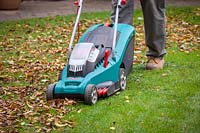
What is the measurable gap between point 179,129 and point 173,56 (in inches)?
97.0

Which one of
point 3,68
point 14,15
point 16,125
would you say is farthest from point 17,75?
point 14,15

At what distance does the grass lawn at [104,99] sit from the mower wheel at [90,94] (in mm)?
46

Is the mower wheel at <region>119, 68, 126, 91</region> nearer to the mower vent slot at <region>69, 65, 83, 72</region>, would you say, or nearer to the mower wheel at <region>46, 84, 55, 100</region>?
Answer: the mower vent slot at <region>69, 65, 83, 72</region>

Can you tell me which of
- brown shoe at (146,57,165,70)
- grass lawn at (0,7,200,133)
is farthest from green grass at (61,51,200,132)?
brown shoe at (146,57,165,70)

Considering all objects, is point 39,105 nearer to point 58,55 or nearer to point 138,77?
point 138,77

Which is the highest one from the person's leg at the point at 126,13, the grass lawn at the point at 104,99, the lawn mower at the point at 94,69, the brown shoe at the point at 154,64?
the person's leg at the point at 126,13

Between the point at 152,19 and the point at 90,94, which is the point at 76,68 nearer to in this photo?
the point at 90,94

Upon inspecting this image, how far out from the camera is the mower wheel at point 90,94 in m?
4.04

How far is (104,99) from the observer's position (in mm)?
4332

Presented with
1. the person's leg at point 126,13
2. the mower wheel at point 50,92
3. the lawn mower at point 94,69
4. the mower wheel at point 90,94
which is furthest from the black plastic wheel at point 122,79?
the person's leg at point 126,13

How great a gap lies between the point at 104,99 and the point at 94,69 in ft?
0.85

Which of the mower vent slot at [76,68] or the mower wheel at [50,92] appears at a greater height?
the mower vent slot at [76,68]

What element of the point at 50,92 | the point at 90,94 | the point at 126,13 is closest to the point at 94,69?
the point at 90,94

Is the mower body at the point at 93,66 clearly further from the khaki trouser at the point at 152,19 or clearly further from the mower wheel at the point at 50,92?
the khaki trouser at the point at 152,19
